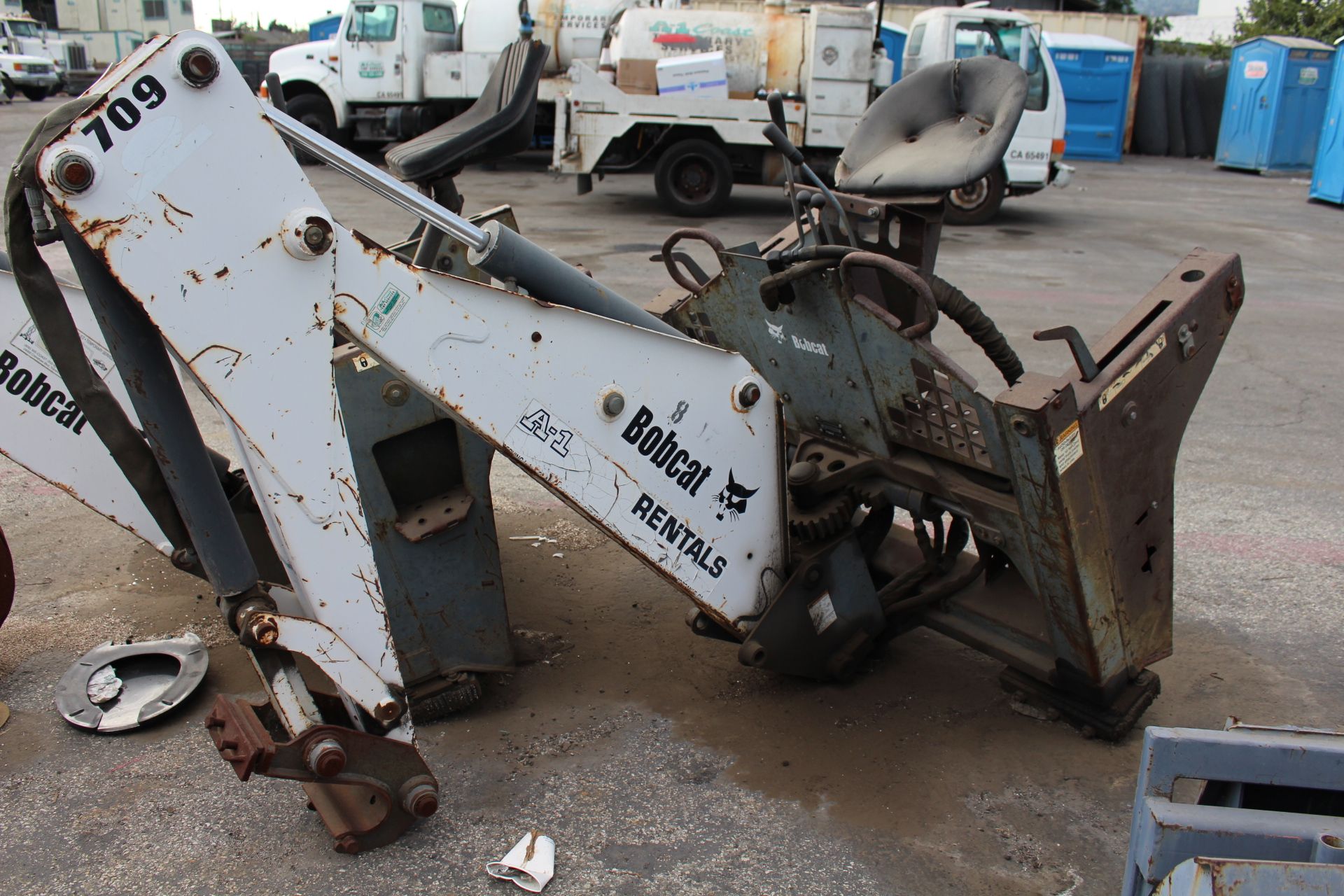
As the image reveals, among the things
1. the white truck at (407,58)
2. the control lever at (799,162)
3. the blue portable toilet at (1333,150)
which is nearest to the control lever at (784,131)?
the control lever at (799,162)

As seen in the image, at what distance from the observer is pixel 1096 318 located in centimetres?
856

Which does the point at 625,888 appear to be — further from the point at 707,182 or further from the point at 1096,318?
the point at 707,182

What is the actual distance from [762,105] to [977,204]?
113 inches

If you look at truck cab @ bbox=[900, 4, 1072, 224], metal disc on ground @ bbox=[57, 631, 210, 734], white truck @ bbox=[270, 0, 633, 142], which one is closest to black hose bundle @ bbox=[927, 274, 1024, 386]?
metal disc on ground @ bbox=[57, 631, 210, 734]

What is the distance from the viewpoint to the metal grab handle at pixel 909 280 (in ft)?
8.71

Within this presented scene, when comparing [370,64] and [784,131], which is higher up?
[784,131]

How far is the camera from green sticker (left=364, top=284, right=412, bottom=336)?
2293 mm

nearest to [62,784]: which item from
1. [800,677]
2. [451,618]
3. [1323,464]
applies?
[451,618]

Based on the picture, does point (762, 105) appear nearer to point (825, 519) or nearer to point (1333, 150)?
point (1333, 150)

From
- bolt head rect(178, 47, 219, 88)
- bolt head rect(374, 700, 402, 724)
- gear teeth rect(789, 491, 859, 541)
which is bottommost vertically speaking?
bolt head rect(374, 700, 402, 724)

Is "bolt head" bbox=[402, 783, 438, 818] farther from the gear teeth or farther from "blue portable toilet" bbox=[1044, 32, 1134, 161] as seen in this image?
"blue portable toilet" bbox=[1044, 32, 1134, 161]

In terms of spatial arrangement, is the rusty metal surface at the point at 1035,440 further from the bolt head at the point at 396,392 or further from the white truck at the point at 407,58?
the white truck at the point at 407,58

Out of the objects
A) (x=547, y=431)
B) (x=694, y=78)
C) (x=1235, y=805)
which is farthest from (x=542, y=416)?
(x=694, y=78)

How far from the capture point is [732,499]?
285cm
